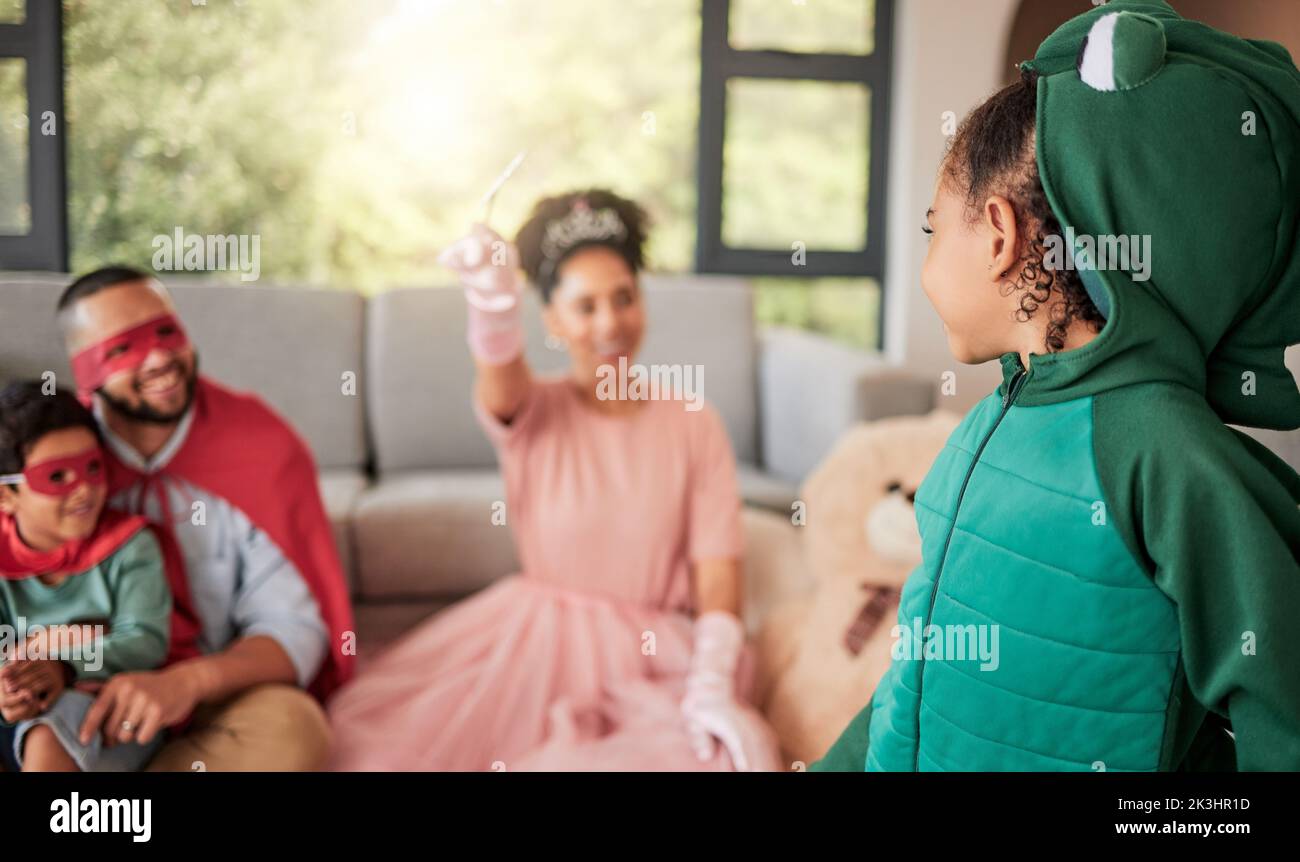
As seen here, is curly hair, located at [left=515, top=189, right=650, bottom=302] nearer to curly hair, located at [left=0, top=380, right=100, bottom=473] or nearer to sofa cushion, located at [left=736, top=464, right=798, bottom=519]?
curly hair, located at [left=0, top=380, right=100, bottom=473]

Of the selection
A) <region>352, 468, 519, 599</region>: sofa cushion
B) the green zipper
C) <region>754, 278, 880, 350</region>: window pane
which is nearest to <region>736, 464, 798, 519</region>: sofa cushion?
<region>352, 468, 519, 599</region>: sofa cushion

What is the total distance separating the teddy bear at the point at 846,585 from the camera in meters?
1.22

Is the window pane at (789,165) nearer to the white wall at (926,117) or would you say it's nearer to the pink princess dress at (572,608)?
the white wall at (926,117)

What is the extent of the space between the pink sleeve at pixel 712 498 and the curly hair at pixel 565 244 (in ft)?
0.77

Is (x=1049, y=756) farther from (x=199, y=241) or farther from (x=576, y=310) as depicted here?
(x=199, y=241)

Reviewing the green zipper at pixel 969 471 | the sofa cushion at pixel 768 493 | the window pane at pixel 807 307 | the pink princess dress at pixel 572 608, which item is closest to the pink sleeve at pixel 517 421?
the pink princess dress at pixel 572 608

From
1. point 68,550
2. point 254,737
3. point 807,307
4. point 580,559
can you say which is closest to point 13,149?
point 68,550

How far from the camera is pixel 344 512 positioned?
1.91 m

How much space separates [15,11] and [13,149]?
13cm

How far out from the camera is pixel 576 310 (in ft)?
4.50

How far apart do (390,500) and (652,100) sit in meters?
2.40

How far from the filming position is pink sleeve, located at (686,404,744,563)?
1340 mm
